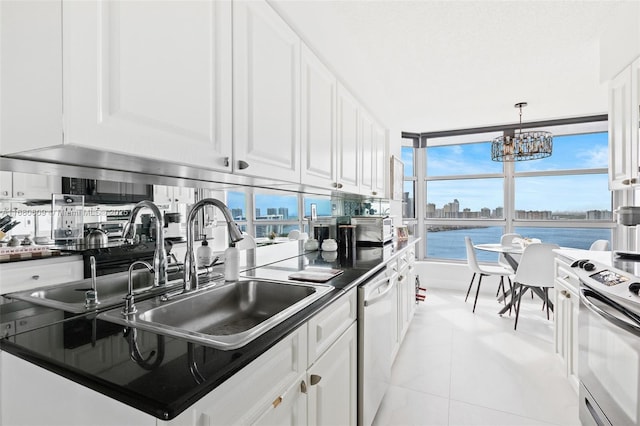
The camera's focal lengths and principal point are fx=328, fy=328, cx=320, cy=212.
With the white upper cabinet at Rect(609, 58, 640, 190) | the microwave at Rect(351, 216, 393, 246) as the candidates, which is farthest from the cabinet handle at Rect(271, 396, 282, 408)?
the white upper cabinet at Rect(609, 58, 640, 190)

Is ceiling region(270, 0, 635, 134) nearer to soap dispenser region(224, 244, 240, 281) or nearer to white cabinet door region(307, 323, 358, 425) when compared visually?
soap dispenser region(224, 244, 240, 281)

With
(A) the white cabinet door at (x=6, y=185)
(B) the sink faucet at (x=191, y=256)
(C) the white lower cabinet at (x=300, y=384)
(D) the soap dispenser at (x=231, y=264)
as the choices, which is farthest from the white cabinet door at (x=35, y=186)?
(C) the white lower cabinet at (x=300, y=384)

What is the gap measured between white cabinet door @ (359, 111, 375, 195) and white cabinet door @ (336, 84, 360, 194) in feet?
0.39

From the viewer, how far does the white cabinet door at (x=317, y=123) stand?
5.79 ft

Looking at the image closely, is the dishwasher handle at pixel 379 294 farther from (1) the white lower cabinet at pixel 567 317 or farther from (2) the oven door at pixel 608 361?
(1) the white lower cabinet at pixel 567 317

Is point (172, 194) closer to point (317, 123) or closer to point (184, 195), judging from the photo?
point (184, 195)

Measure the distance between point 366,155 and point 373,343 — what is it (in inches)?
65.3

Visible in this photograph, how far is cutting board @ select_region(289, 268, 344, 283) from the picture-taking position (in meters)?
1.61

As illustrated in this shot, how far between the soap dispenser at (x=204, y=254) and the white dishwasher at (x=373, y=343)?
76 cm

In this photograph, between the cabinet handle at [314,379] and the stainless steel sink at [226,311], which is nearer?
the stainless steel sink at [226,311]

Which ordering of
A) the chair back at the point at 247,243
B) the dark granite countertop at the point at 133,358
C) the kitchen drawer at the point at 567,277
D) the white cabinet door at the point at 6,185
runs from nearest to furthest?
the dark granite countertop at the point at 133,358
the white cabinet door at the point at 6,185
the chair back at the point at 247,243
the kitchen drawer at the point at 567,277

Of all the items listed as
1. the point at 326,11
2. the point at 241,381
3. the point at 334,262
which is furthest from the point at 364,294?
the point at 326,11

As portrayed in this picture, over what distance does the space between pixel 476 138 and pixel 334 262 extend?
14.1 feet

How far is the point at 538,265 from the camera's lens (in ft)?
11.2
